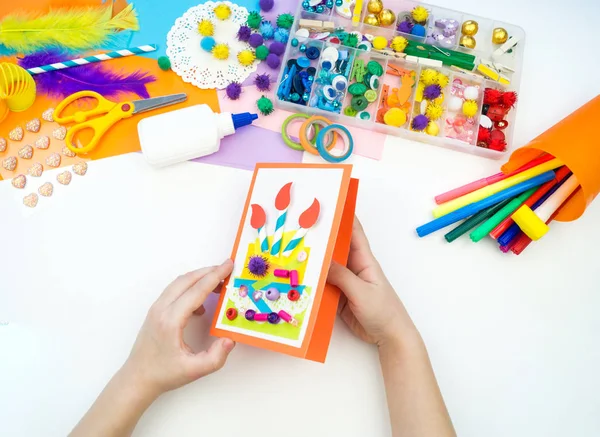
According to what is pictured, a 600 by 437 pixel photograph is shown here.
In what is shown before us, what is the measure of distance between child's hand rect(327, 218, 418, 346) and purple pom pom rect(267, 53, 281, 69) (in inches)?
14.2

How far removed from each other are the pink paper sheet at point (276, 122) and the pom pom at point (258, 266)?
0.29m

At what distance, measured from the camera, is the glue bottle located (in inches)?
30.2

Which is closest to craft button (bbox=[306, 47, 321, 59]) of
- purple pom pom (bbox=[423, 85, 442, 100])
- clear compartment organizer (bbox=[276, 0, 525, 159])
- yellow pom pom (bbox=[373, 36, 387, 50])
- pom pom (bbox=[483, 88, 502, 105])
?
clear compartment organizer (bbox=[276, 0, 525, 159])

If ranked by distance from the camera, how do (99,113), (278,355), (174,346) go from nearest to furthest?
(174,346), (278,355), (99,113)

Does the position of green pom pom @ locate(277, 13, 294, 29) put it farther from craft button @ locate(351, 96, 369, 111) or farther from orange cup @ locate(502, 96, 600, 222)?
orange cup @ locate(502, 96, 600, 222)

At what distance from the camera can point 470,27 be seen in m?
0.89

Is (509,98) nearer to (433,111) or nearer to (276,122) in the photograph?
(433,111)

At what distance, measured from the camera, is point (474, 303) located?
30.1 inches

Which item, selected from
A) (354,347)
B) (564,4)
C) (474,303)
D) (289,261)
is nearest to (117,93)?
(289,261)

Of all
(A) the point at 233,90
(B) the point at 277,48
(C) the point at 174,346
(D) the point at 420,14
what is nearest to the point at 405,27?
(D) the point at 420,14

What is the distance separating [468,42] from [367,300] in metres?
0.57

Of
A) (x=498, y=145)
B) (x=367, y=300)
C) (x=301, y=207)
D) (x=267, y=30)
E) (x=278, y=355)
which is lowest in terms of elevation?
(x=278, y=355)

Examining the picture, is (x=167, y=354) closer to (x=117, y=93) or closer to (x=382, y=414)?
(x=382, y=414)

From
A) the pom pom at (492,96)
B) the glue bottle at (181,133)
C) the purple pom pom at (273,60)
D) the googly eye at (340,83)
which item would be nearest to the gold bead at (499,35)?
the pom pom at (492,96)
